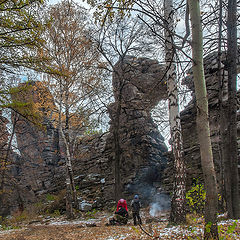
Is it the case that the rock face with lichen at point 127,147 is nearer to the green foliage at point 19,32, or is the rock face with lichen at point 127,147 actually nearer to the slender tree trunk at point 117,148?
the slender tree trunk at point 117,148

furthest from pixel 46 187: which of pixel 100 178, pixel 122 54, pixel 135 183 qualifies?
pixel 122 54

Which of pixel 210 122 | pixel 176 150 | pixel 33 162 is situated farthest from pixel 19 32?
pixel 33 162

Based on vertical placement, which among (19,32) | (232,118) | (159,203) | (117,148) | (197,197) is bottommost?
(159,203)

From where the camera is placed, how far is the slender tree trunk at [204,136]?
3.04 meters

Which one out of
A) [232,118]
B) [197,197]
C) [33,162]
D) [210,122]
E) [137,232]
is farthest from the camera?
[33,162]

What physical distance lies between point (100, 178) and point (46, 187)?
7.52 metres

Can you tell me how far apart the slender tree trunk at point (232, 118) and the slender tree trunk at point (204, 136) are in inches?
98.5

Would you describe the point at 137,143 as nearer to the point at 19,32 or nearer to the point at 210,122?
the point at 210,122

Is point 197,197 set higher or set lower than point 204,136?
lower

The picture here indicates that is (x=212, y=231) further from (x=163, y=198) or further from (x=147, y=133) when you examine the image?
(x=147, y=133)

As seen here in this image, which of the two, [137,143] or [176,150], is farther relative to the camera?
[137,143]

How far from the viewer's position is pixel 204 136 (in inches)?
124

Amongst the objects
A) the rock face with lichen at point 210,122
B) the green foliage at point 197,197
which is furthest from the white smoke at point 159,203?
the green foliage at point 197,197

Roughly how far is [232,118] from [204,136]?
8.97 ft
